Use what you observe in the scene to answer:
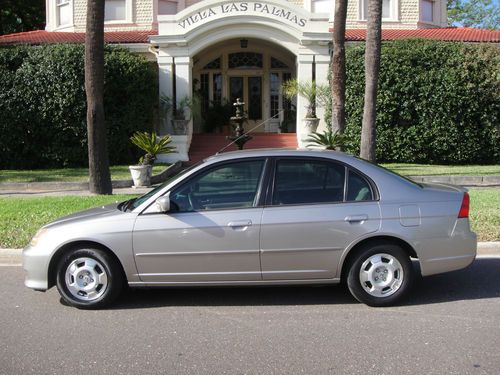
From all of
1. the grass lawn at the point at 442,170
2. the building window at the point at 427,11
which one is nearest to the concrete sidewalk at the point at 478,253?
the grass lawn at the point at 442,170

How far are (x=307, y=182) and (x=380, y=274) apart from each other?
1.13 meters

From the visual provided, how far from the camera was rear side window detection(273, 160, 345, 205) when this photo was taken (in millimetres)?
5543

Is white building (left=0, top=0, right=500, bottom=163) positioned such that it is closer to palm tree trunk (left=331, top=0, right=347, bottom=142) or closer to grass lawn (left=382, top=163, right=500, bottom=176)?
grass lawn (left=382, top=163, right=500, bottom=176)

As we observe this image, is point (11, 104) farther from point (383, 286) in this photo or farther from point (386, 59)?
point (383, 286)

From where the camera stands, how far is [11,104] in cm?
1881

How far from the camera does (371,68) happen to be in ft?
42.6

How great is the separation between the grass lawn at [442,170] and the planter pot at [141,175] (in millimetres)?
6920

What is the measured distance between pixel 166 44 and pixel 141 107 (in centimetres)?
268

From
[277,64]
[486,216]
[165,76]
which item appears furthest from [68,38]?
[486,216]

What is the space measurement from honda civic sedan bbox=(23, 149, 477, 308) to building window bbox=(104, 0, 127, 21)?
2001 cm

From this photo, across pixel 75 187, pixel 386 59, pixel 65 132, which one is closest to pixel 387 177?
pixel 75 187

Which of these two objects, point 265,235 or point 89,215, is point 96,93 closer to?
point 89,215

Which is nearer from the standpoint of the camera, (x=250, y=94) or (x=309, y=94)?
(x=309, y=94)

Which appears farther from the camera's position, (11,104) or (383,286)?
(11,104)
